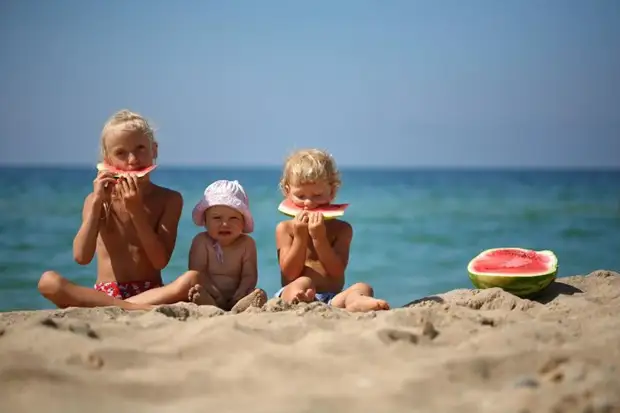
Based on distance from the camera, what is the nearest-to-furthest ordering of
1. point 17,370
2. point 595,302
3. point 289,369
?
point 17,370, point 289,369, point 595,302

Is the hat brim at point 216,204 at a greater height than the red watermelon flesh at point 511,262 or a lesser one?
greater

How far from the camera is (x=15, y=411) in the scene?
2.70 m

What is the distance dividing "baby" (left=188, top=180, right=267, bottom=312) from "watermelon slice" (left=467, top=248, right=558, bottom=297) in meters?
1.62

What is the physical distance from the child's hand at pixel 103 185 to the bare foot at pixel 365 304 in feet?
6.02

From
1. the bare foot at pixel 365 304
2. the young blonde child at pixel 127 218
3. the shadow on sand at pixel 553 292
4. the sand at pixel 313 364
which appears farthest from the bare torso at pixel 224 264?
the shadow on sand at pixel 553 292

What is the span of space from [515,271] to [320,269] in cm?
138

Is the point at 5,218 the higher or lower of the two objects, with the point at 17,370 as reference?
lower

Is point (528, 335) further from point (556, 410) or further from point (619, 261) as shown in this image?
point (619, 261)

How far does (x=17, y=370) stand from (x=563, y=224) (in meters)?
18.0

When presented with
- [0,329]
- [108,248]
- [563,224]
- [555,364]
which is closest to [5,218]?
[563,224]

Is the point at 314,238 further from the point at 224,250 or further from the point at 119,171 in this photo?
the point at 119,171

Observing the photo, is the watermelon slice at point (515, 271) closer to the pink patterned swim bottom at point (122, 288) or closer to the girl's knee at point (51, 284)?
the pink patterned swim bottom at point (122, 288)

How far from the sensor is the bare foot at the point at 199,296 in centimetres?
503

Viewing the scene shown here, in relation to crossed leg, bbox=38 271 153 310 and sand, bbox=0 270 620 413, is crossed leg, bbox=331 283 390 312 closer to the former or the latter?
sand, bbox=0 270 620 413
